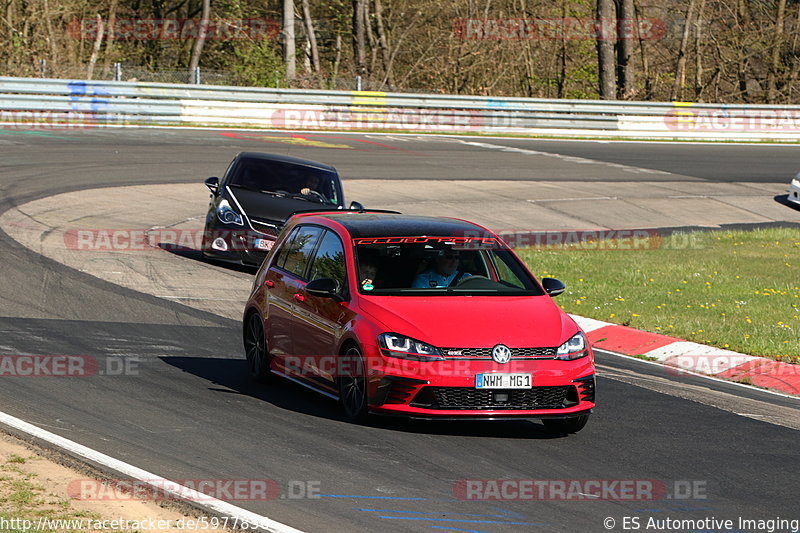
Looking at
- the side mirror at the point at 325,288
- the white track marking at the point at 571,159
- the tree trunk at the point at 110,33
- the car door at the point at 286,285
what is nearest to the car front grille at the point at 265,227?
the car door at the point at 286,285

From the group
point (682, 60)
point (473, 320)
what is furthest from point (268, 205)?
point (682, 60)

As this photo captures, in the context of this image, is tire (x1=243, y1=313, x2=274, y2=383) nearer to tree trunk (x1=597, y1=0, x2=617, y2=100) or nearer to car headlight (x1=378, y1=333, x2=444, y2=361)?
car headlight (x1=378, y1=333, x2=444, y2=361)

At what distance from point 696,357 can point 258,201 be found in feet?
23.7

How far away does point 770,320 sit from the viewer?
571 inches

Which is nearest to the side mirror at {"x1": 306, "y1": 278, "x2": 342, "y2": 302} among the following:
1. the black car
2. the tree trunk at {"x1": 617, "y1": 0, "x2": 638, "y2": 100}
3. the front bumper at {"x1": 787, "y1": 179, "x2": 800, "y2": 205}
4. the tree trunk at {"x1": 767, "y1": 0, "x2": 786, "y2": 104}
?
the black car

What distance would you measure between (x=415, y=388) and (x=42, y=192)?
15660 mm

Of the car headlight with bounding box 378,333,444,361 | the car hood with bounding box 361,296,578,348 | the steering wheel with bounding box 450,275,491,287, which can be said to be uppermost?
the steering wheel with bounding box 450,275,491,287

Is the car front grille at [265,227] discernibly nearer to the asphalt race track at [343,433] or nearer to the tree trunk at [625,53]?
the asphalt race track at [343,433]

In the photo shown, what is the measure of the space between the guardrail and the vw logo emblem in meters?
25.8

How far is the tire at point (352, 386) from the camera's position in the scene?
859 cm

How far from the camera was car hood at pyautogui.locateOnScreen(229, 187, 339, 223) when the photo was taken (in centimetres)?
1694

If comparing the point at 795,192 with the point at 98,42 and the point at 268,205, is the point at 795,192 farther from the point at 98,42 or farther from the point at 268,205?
the point at 98,42

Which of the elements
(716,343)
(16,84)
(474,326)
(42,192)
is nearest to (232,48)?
(16,84)

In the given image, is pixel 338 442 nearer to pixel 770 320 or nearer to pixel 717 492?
pixel 717 492
